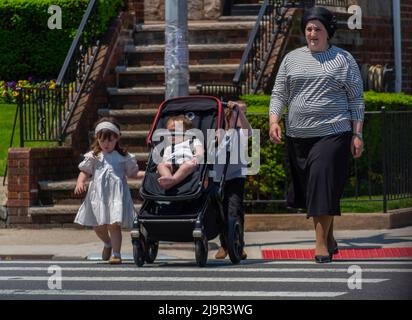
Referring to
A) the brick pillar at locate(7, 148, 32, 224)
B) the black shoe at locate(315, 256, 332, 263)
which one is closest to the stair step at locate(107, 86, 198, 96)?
the brick pillar at locate(7, 148, 32, 224)

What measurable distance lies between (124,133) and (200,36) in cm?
269

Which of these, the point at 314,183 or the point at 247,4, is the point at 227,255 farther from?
the point at 247,4

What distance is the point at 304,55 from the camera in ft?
39.2

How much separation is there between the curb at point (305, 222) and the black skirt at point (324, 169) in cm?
378

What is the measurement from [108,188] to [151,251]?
736mm

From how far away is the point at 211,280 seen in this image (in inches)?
433

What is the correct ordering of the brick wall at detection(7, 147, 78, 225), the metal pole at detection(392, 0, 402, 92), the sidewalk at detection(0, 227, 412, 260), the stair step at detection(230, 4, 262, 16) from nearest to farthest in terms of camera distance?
1. the sidewalk at detection(0, 227, 412, 260)
2. the brick wall at detection(7, 147, 78, 225)
3. the stair step at detection(230, 4, 262, 16)
4. the metal pole at detection(392, 0, 402, 92)

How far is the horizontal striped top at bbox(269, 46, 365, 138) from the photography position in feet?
38.7

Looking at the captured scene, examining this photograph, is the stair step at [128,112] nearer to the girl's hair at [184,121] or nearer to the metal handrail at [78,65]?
the metal handrail at [78,65]

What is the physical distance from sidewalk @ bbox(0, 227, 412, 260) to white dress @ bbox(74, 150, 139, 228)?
0.72 meters

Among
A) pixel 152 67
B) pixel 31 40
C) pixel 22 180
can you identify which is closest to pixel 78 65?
pixel 152 67

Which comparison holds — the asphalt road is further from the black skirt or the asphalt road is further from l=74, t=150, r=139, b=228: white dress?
the black skirt

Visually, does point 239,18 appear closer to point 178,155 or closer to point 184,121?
point 184,121

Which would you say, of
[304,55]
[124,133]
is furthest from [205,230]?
[124,133]
